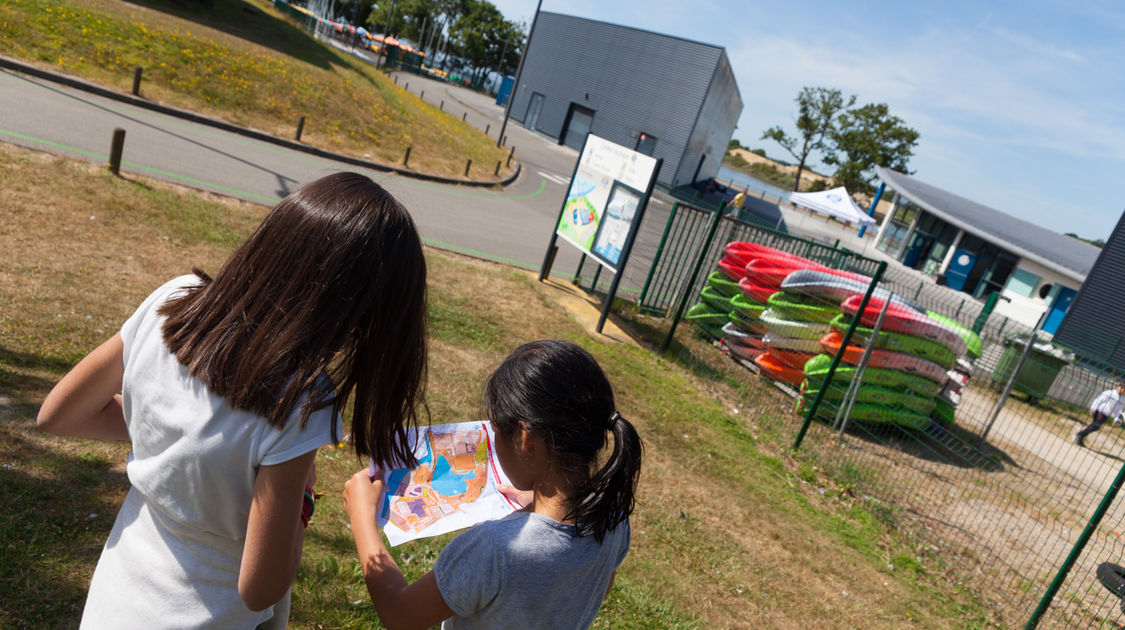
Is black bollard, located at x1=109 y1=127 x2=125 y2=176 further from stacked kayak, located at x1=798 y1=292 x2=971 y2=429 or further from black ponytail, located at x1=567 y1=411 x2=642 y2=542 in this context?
black ponytail, located at x1=567 y1=411 x2=642 y2=542

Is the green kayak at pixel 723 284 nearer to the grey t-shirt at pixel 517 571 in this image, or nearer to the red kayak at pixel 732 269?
the red kayak at pixel 732 269

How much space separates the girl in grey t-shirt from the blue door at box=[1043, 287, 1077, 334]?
31957 mm

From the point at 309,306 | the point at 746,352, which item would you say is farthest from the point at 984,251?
the point at 309,306

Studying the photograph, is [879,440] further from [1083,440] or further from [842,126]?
[842,126]

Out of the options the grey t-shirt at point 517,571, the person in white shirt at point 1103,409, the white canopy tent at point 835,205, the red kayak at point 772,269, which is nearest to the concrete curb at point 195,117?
the red kayak at point 772,269

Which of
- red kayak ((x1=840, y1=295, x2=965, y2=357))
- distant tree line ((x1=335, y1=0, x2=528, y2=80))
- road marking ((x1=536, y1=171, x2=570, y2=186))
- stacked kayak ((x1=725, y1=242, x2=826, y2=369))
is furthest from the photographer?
distant tree line ((x1=335, y1=0, x2=528, y2=80))

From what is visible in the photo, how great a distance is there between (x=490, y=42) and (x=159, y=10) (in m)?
61.8

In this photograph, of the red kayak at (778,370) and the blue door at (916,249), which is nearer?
the red kayak at (778,370)

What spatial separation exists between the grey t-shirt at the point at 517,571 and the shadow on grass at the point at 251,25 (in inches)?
1040

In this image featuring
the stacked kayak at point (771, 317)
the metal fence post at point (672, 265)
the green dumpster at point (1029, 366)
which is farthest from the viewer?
the green dumpster at point (1029, 366)

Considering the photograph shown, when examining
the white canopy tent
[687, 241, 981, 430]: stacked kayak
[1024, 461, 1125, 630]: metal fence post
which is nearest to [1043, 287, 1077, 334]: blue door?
the white canopy tent

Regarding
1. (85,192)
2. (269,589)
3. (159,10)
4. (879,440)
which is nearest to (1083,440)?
(879,440)

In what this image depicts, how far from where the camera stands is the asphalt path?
1041cm

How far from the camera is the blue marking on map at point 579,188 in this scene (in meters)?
10.5
